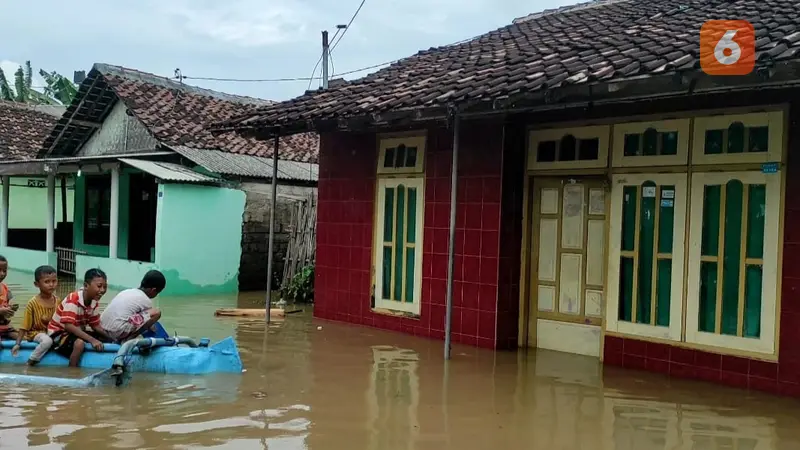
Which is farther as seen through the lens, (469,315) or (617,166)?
(469,315)

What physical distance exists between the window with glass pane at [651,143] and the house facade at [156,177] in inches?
279

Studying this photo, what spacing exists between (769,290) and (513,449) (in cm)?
323

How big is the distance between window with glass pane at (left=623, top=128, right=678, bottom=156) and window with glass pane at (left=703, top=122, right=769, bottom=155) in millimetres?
363

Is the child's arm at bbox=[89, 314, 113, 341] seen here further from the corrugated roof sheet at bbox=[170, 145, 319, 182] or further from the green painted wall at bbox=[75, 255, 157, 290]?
the corrugated roof sheet at bbox=[170, 145, 319, 182]

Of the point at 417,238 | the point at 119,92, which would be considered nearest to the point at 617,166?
the point at 417,238

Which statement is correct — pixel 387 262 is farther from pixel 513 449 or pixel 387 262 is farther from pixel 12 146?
pixel 12 146

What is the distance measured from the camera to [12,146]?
21.6 meters

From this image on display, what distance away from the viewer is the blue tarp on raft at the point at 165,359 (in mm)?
6816

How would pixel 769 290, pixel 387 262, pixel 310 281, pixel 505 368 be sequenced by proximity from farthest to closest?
pixel 310 281 → pixel 387 262 → pixel 505 368 → pixel 769 290

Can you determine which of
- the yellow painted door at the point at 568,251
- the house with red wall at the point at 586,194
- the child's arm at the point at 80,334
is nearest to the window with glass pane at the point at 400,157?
the house with red wall at the point at 586,194

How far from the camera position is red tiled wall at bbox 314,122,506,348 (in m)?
8.68

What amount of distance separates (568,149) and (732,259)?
90.0 inches

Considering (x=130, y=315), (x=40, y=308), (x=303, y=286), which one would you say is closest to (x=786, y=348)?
(x=130, y=315)

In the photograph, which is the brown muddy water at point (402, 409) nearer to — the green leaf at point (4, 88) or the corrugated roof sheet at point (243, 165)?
the corrugated roof sheet at point (243, 165)
